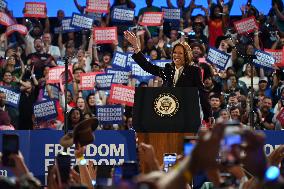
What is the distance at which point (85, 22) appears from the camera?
1584cm

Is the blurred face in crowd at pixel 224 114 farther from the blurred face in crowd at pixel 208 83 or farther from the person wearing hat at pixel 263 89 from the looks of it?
the person wearing hat at pixel 263 89

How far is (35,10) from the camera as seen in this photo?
16.3 metres

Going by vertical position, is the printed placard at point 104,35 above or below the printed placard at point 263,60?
above

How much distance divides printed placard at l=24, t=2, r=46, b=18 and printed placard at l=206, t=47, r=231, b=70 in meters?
3.58

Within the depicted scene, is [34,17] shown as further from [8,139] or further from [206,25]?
[8,139]

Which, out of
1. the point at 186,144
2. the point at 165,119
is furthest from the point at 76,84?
the point at 186,144

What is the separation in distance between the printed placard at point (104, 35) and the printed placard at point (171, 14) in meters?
1.29

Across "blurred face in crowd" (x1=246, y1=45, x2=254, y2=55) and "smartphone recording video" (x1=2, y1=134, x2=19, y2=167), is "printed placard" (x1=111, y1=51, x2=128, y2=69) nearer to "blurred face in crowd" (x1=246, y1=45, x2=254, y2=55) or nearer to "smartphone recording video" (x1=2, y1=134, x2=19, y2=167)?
"blurred face in crowd" (x1=246, y1=45, x2=254, y2=55)

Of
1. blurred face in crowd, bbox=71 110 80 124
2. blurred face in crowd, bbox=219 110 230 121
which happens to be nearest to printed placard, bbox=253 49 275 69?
blurred face in crowd, bbox=219 110 230 121

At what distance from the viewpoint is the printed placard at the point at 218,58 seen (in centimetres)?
1432

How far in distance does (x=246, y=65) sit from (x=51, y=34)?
4039 mm

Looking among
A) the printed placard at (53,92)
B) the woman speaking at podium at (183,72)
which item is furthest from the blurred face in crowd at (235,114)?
→ the woman speaking at podium at (183,72)

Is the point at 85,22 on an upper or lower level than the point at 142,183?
upper

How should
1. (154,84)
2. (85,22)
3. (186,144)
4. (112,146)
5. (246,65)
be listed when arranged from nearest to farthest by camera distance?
(186,144) → (112,146) → (154,84) → (246,65) → (85,22)
